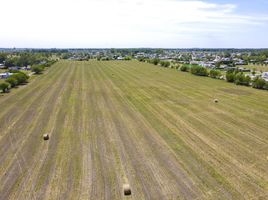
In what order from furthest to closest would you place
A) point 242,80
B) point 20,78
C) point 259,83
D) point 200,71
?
point 200,71 → point 242,80 → point 20,78 → point 259,83

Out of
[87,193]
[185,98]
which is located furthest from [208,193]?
[185,98]

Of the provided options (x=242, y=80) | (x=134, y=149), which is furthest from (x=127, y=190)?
(x=242, y=80)

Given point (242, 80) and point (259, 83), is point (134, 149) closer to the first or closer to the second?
point (259, 83)

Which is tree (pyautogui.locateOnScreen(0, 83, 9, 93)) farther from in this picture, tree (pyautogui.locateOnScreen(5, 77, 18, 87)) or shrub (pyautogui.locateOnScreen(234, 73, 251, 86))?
shrub (pyautogui.locateOnScreen(234, 73, 251, 86))

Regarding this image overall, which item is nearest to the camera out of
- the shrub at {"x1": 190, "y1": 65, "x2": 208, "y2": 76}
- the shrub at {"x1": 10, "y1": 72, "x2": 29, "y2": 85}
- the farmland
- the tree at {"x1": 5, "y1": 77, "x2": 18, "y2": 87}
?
the farmland

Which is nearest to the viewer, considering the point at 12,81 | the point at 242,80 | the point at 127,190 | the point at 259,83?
the point at 127,190

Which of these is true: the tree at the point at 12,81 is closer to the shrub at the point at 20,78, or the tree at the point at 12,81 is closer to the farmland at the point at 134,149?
the shrub at the point at 20,78

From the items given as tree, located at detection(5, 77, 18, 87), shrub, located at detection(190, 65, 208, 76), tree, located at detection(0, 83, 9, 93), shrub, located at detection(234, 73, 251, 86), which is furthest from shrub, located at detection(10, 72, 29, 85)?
shrub, located at detection(190, 65, 208, 76)

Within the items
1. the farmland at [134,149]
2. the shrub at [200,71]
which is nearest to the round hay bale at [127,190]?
the farmland at [134,149]

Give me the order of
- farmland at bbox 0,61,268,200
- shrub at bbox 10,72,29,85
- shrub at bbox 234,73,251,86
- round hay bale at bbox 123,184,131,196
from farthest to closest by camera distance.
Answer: shrub at bbox 234,73,251,86 < shrub at bbox 10,72,29,85 < farmland at bbox 0,61,268,200 < round hay bale at bbox 123,184,131,196
